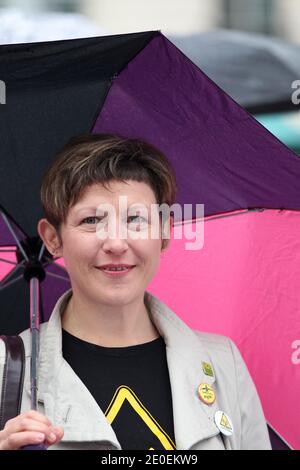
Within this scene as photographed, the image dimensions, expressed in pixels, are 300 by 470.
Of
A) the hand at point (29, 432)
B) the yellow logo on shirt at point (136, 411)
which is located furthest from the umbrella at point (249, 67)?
the hand at point (29, 432)

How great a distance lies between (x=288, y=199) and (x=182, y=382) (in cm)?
58

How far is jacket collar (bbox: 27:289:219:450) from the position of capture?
2.17 metres

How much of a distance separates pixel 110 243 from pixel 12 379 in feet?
1.13

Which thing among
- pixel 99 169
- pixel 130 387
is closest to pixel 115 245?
pixel 99 169

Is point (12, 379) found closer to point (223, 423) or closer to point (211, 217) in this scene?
point (223, 423)

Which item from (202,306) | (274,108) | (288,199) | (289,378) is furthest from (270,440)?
(274,108)

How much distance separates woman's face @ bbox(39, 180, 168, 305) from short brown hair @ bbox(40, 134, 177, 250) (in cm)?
2

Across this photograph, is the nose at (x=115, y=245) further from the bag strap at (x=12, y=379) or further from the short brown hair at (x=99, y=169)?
the bag strap at (x=12, y=379)

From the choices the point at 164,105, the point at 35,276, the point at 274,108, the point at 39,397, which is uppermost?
the point at 274,108

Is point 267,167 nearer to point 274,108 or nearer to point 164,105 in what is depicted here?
point 164,105

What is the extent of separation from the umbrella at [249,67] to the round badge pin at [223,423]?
4827mm

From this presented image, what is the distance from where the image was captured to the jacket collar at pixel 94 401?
7.11 ft

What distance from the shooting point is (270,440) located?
8.68 feet

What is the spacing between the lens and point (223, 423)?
2324 millimetres
